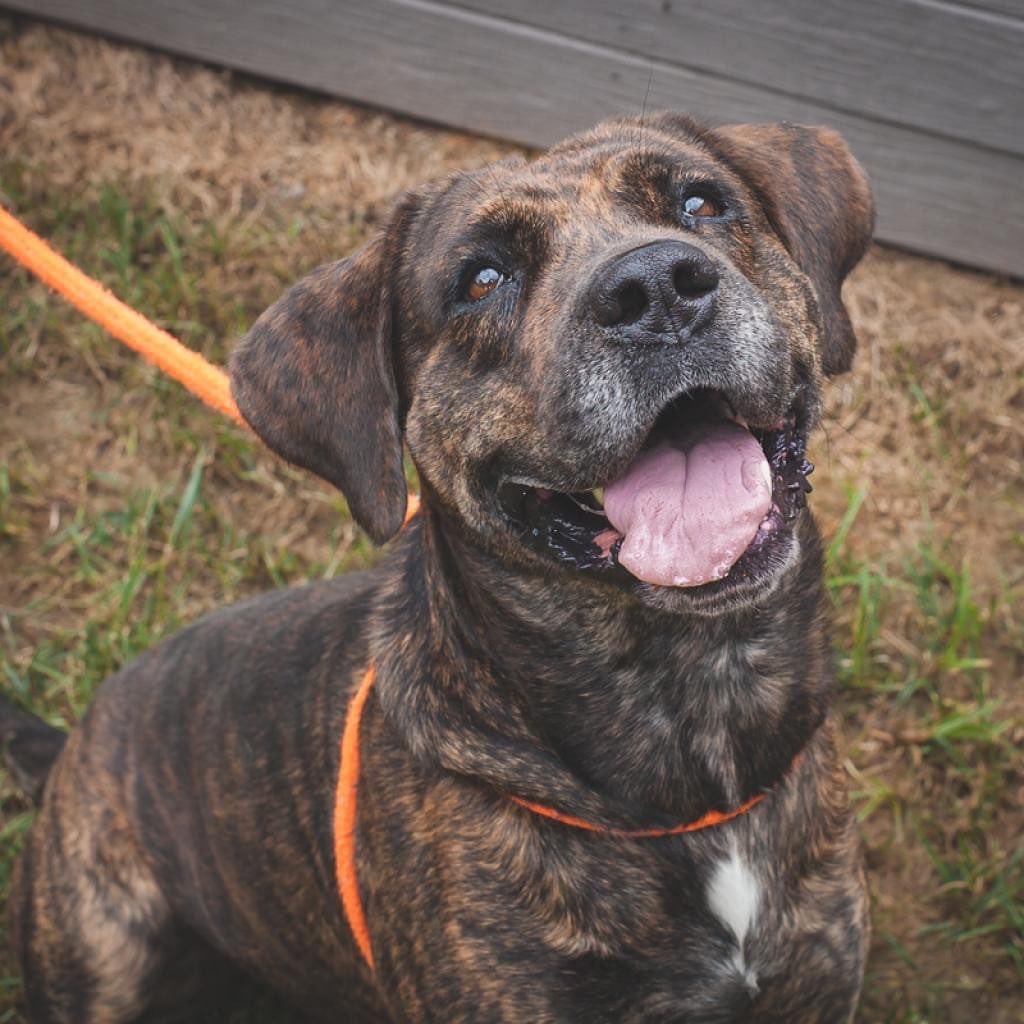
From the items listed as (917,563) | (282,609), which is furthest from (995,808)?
(282,609)

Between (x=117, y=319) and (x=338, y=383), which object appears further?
(x=117, y=319)

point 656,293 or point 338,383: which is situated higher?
point 656,293

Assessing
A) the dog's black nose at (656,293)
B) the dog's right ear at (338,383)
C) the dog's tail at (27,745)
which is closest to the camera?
the dog's black nose at (656,293)

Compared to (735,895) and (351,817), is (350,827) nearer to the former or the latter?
(351,817)

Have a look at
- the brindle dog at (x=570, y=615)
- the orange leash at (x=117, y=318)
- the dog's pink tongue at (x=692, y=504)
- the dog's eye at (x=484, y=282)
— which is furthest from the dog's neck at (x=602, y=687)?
the orange leash at (x=117, y=318)

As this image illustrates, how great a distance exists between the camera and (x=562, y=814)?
2572 millimetres

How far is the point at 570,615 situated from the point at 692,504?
16.4 inches

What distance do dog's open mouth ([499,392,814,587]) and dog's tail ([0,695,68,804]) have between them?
6.27ft

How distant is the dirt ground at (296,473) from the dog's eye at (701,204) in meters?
1.83

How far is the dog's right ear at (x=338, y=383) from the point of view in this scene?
2.72 meters

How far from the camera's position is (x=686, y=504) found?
95.0 inches

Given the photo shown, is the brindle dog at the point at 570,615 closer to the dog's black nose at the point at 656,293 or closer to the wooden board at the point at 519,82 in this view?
the dog's black nose at the point at 656,293

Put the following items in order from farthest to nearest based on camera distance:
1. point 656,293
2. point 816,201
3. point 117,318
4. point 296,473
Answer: point 296,473
point 117,318
point 816,201
point 656,293

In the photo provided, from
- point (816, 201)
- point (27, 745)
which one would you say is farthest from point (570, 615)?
point (27, 745)
